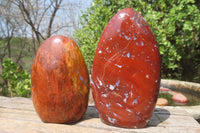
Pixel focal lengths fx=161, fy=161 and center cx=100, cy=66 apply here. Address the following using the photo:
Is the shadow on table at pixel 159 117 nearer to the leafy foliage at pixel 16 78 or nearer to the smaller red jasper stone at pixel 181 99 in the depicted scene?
the smaller red jasper stone at pixel 181 99

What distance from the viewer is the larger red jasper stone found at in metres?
1.11

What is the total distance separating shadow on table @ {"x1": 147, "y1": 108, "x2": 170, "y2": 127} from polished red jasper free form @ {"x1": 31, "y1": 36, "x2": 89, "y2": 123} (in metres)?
0.61

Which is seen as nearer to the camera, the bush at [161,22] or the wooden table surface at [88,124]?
the wooden table surface at [88,124]

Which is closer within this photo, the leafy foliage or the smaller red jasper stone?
the smaller red jasper stone

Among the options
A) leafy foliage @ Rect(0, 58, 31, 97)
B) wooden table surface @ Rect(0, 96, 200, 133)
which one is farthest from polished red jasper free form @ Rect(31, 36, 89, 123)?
leafy foliage @ Rect(0, 58, 31, 97)

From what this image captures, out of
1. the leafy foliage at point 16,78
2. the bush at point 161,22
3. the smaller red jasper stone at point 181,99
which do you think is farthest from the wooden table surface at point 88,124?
the leafy foliage at point 16,78

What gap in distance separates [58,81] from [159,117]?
935 millimetres

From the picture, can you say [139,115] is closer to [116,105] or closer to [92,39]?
[116,105]

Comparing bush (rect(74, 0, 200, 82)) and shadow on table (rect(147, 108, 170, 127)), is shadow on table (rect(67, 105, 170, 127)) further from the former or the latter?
bush (rect(74, 0, 200, 82))

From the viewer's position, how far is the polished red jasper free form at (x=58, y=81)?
45.4 inches

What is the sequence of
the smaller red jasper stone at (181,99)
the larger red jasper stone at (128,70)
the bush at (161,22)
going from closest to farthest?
the larger red jasper stone at (128,70) < the smaller red jasper stone at (181,99) < the bush at (161,22)

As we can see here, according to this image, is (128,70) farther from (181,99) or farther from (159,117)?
(181,99)

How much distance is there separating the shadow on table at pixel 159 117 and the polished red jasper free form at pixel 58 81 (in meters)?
0.61

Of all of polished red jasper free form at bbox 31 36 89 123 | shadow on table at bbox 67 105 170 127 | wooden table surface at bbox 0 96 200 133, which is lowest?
shadow on table at bbox 67 105 170 127
